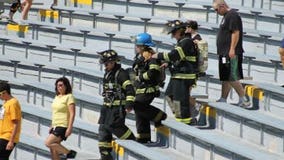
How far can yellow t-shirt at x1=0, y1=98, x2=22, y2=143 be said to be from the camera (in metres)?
11.0

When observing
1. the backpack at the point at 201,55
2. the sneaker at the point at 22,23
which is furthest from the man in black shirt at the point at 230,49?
the sneaker at the point at 22,23

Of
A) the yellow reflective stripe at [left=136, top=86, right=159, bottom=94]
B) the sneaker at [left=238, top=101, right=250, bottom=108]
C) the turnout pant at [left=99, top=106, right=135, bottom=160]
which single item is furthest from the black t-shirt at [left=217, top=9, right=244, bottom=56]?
the turnout pant at [left=99, top=106, right=135, bottom=160]

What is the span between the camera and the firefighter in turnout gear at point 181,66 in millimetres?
10669

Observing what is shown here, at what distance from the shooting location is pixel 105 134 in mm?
10648

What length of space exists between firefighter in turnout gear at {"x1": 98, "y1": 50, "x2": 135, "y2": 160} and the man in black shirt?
1.27m

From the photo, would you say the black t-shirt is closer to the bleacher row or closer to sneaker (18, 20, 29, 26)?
the bleacher row

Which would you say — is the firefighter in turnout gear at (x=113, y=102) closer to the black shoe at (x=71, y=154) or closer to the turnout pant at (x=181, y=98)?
the black shoe at (x=71, y=154)

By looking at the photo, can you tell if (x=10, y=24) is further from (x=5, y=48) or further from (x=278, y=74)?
(x=278, y=74)

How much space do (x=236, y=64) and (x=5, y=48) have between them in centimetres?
647

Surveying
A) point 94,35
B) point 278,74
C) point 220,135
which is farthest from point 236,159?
point 94,35

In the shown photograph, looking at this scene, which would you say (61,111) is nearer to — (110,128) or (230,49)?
(110,128)

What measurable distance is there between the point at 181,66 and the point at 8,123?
2157 millimetres

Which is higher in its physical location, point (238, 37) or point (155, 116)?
point (238, 37)

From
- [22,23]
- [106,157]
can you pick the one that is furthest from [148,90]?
[22,23]
